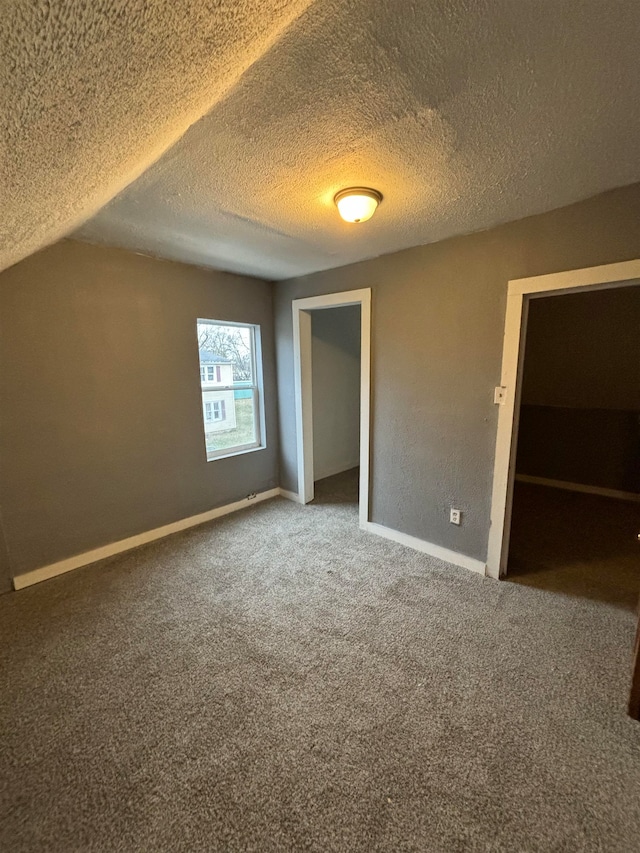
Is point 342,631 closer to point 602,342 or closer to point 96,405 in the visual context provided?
point 96,405

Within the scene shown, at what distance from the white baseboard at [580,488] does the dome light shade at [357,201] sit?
13.1ft

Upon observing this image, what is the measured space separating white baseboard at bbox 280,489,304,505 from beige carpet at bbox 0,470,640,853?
133 cm

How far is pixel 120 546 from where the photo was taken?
2744mm

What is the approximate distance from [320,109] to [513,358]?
1704 mm

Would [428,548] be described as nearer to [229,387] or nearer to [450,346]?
[450,346]

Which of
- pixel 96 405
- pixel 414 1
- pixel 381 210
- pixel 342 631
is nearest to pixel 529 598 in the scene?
pixel 342 631

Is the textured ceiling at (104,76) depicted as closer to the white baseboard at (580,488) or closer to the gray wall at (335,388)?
the gray wall at (335,388)

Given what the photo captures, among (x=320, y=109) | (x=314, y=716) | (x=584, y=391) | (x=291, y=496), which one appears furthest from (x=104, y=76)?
(x=584, y=391)

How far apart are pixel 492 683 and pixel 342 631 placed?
76cm

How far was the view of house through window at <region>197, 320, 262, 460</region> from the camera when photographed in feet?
10.8

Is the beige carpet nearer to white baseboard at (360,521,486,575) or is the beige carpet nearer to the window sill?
white baseboard at (360,521,486,575)

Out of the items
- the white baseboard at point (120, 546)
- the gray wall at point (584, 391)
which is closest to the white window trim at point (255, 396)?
the white baseboard at point (120, 546)

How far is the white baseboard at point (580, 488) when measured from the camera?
375 centimetres

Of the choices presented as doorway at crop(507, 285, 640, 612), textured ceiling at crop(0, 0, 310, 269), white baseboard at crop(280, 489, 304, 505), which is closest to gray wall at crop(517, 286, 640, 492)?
doorway at crop(507, 285, 640, 612)
